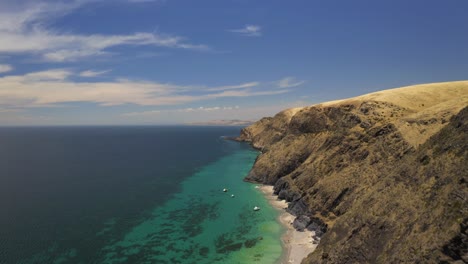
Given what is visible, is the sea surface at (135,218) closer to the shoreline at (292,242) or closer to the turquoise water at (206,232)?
the turquoise water at (206,232)

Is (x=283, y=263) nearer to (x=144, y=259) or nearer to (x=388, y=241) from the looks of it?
(x=388, y=241)

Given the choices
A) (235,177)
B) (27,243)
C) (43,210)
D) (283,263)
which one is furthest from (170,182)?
(283,263)

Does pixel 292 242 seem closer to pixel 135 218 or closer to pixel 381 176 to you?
pixel 381 176

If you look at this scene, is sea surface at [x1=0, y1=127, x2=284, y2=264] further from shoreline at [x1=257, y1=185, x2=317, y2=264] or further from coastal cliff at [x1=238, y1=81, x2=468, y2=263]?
coastal cliff at [x1=238, y1=81, x2=468, y2=263]

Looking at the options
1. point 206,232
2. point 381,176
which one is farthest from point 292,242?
point 381,176

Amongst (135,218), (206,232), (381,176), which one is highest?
(381,176)

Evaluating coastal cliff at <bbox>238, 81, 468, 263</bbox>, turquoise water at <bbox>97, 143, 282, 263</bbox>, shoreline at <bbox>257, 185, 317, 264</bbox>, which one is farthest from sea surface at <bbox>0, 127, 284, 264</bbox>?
coastal cliff at <bbox>238, 81, 468, 263</bbox>

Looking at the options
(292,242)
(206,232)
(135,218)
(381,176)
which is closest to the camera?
(292,242)
